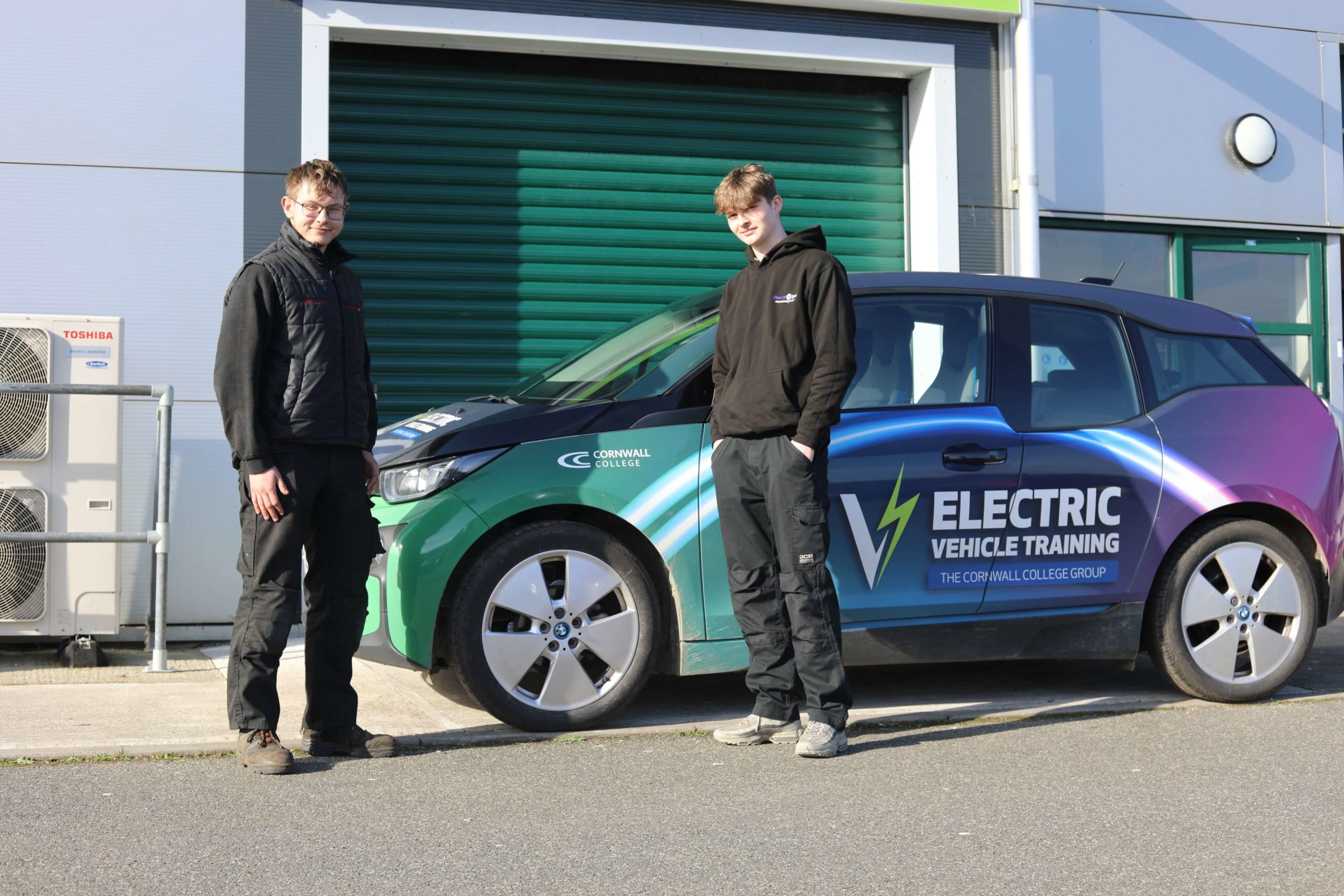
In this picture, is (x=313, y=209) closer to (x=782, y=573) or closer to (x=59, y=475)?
(x=782, y=573)

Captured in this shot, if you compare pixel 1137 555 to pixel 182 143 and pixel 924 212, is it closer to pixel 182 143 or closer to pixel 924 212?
pixel 924 212

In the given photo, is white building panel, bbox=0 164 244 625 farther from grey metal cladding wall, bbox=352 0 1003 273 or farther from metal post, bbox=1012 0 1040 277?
metal post, bbox=1012 0 1040 277

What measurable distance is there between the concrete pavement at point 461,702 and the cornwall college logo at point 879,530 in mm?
636

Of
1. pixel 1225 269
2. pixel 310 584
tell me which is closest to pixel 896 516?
pixel 310 584

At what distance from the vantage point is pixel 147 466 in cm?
751

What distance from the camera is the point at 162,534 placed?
20.9 feet

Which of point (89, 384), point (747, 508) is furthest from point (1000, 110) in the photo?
point (89, 384)

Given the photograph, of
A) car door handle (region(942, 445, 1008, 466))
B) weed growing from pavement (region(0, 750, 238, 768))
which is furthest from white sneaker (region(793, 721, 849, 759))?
weed growing from pavement (region(0, 750, 238, 768))

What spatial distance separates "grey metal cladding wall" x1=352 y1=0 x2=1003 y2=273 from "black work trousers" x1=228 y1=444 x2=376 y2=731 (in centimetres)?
511

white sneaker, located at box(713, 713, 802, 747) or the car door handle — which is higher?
the car door handle

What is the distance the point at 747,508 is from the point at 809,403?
49 cm

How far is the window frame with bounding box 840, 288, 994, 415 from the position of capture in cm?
526

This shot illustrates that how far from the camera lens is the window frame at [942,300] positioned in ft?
17.3

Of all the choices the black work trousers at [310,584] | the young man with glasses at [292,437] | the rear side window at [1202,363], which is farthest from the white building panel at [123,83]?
the rear side window at [1202,363]
